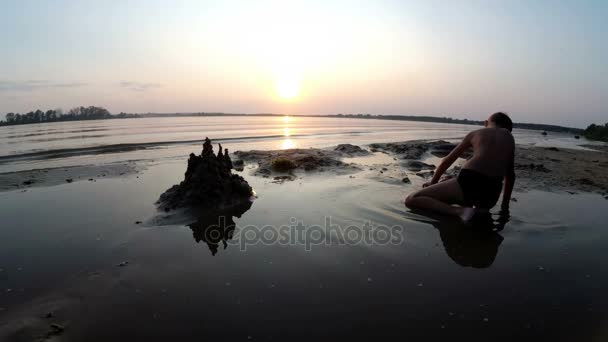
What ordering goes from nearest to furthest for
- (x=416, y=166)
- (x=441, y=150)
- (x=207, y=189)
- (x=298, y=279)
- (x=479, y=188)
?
(x=298, y=279) → (x=479, y=188) → (x=207, y=189) → (x=416, y=166) → (x=441, y=150)

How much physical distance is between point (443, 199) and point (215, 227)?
451 cm

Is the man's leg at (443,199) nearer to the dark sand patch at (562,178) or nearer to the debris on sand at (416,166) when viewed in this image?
the dark sand patch at (562,178)

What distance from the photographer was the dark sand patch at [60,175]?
9.85 m

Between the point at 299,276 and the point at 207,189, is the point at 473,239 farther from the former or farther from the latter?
the point at 207,189

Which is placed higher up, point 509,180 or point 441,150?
point 441,150

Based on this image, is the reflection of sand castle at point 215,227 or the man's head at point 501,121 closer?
the reflection of sand castle at point 215,227

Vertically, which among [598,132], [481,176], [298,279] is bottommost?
→ [298,279]

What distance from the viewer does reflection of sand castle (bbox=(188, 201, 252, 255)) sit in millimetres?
5363

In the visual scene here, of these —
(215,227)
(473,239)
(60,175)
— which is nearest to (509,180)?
(473,239)

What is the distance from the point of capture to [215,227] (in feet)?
19.8

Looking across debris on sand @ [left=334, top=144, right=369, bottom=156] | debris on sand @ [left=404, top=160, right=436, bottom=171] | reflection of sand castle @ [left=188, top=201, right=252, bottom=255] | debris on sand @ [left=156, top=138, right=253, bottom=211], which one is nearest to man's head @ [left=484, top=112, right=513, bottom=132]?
reflection of sand castle @ [left=188, top=201, right=252, bottom=255]

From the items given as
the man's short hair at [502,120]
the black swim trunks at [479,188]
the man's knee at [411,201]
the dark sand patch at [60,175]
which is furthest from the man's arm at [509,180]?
the dark sand patch at [60,175]

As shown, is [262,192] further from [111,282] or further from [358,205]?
[111,282]

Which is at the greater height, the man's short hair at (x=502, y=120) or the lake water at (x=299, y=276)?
the man's short hair at (x=502, y=120)
